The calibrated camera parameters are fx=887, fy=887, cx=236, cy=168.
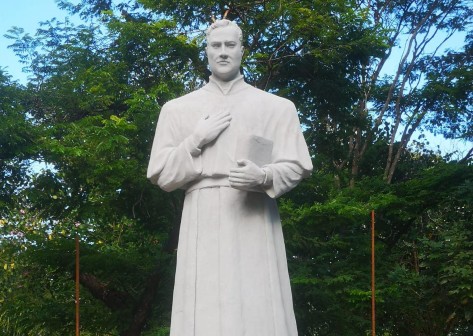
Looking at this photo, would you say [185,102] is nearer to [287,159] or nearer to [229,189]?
[229,189]

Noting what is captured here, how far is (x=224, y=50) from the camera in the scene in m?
6.83

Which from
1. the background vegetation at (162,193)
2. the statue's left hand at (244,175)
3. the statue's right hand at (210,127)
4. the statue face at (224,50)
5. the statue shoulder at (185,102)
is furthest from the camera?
the background vegetation at (162,193)

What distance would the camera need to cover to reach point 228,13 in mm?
17734

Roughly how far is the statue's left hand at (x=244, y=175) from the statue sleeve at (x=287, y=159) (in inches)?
5.7

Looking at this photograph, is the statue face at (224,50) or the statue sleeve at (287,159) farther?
the statue face at (224,50)

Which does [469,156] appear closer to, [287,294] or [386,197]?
[386,197]

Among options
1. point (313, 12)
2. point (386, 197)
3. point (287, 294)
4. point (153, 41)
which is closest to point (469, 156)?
point (386, 197)

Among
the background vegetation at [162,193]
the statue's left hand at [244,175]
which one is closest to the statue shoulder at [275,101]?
the statue's left hand at [244,175]

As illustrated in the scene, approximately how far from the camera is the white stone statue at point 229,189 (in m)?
6.42

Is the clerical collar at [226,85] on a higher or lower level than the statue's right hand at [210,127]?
higher

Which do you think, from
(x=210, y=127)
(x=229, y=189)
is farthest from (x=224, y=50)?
(x=229, y=189)

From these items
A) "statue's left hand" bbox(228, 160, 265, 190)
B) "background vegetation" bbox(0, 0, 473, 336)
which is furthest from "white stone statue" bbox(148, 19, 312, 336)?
"background vegetation" bbox(0, 0, 473, 336)

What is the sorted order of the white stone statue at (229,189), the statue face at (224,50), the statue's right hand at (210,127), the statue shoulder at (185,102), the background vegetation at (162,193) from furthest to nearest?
the background vegetation at (162,193) → the statue shoulder at (185,102) → the statue face at (224,50) → the statue's right hand at (210,127) → the white stone statue at (229,189)

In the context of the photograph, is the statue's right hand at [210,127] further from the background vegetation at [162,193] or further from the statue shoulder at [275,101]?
the background vegetation at [162,193]
